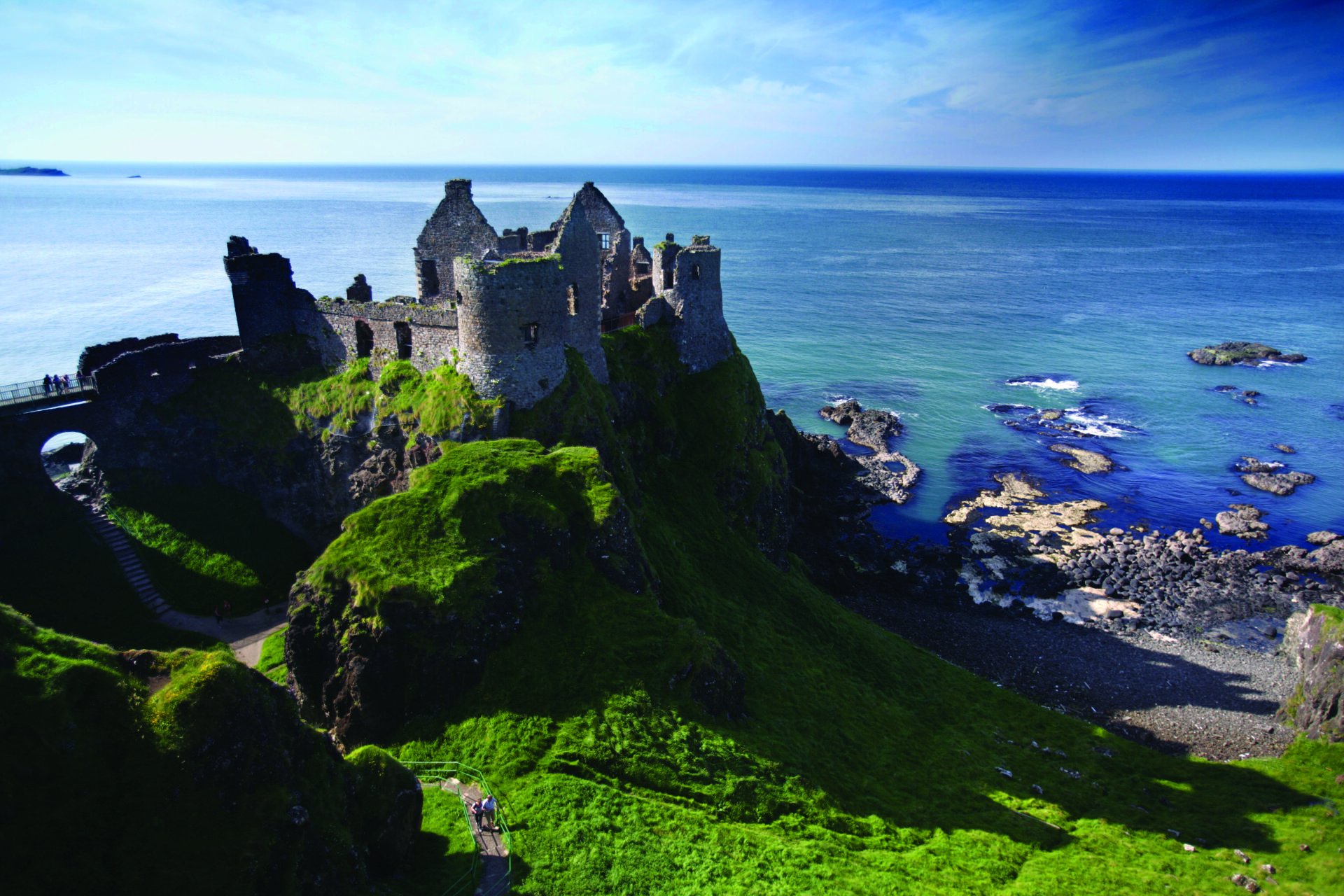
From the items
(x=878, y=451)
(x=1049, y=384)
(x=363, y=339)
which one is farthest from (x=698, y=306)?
(x=1049, y=384)

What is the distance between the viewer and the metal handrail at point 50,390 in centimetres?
3145

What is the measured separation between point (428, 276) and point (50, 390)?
722 inches

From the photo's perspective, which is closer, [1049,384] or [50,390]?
[50,390]

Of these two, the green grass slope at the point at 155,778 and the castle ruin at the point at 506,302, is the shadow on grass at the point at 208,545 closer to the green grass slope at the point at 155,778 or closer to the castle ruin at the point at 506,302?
the castle ruin at the point at 506,302

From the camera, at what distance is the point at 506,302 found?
2878 cm

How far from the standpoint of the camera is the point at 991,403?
77.0 m

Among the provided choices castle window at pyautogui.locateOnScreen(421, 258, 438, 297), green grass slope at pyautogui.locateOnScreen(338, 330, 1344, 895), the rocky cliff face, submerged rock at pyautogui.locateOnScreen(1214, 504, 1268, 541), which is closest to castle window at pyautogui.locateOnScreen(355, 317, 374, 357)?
castle window at pyautogui.locateOnScreen(421, 258, 438, 297)

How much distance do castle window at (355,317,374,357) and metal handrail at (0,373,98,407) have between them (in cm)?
1159

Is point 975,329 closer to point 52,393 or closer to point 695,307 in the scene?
point 695,307

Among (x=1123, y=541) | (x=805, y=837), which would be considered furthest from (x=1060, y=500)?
(x=805, y=837)

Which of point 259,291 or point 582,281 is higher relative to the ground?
point 582,281

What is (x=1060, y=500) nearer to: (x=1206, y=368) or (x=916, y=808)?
(x=916, y=808)

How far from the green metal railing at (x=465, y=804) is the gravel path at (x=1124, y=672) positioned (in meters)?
28.6

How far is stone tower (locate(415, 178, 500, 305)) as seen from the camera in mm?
35938
